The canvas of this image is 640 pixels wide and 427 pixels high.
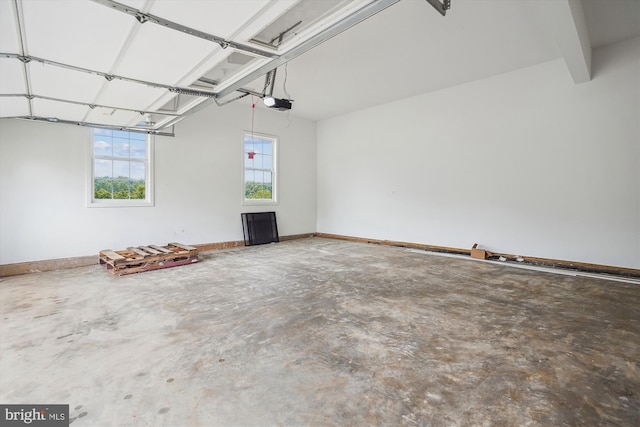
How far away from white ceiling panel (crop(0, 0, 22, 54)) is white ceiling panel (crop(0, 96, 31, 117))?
1554 mm

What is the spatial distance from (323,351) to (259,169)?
A: 6.18 meters

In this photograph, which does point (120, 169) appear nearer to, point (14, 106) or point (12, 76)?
point (14, 106)

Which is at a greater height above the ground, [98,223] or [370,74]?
[370,74]

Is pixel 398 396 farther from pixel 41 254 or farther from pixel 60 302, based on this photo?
pixel 41 254

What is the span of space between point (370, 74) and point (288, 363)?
209 inches

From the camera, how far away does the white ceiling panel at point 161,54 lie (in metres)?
2.39

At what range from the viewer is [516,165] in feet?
18.5

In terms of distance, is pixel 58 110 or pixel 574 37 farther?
pixel 58 110

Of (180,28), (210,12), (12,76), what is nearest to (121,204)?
(12,76)

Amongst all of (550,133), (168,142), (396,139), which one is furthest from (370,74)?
(168,142)

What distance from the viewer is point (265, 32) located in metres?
2.78

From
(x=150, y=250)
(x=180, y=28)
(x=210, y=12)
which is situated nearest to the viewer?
(x=210, y=12)

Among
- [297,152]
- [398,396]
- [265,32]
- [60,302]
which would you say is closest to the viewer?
[398,396]

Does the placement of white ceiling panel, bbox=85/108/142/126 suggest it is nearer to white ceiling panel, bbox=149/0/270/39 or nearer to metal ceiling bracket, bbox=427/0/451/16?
white ceiling panel, bbox=149/0/270/39
